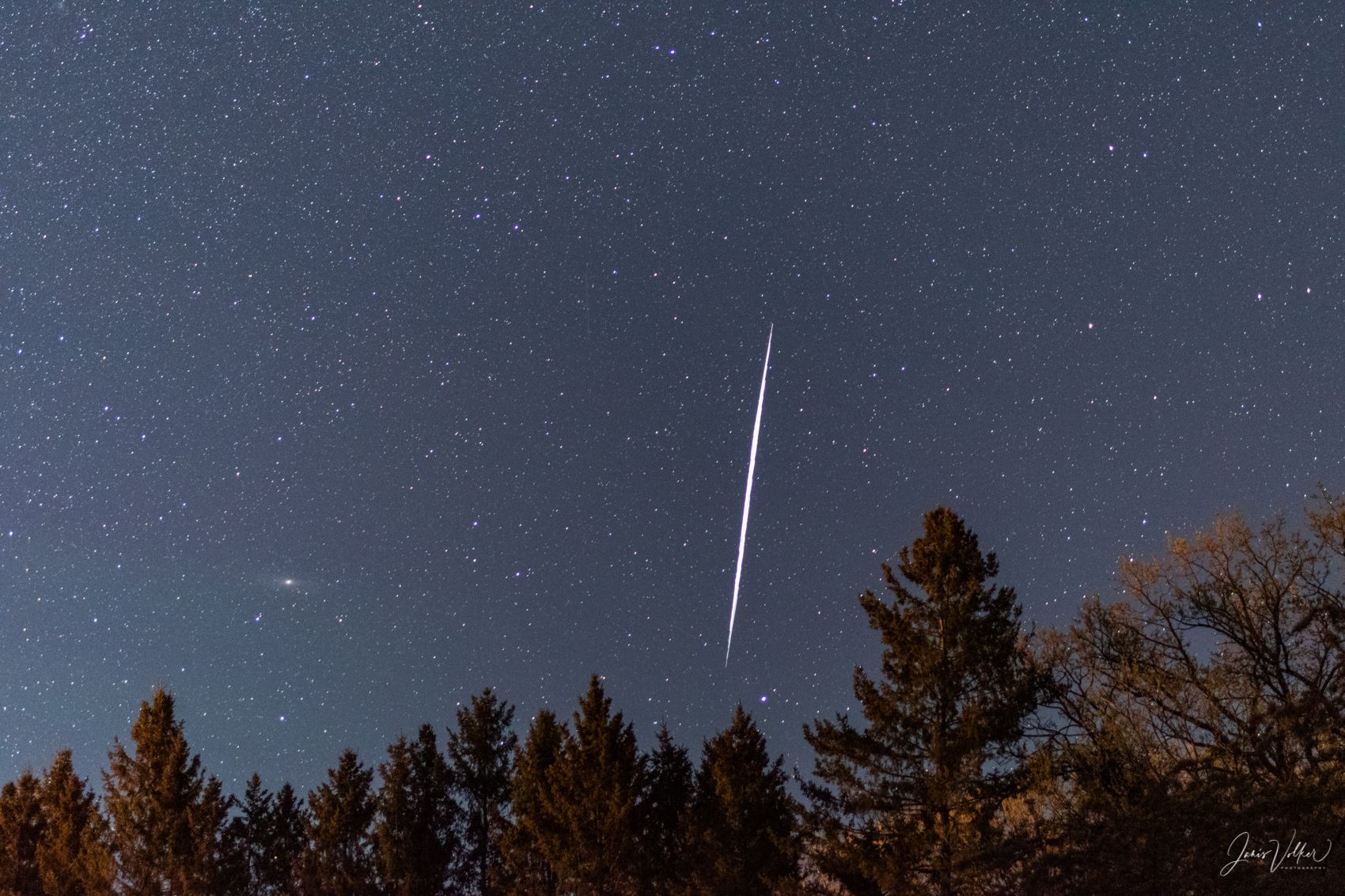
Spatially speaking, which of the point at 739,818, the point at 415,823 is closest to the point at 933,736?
the point at 739,818

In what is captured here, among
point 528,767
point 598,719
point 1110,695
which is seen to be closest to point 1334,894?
point 1110,695

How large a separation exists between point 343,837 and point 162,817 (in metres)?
7.25

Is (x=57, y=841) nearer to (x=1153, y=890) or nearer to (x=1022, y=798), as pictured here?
(x=1022, y=798)

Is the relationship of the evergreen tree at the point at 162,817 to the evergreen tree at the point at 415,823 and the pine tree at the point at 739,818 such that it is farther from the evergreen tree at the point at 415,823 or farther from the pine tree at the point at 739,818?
the pine tree at the point at 739,818

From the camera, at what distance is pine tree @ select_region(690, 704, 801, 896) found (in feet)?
102

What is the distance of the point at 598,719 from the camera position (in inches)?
1336

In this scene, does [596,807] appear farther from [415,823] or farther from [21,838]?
[21,838]

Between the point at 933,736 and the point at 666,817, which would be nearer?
the point at 933,736

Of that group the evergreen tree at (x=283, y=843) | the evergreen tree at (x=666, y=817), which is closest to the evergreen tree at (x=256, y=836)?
the evergreen tree at (x=283, y=843)

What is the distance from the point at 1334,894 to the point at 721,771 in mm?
18551

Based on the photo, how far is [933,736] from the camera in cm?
2458

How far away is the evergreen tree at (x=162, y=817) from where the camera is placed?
122ft

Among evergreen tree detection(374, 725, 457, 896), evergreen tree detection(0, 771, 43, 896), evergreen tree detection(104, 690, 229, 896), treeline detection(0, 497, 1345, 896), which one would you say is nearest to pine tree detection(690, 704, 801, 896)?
treeline detection(0, 497, 1345, 896)

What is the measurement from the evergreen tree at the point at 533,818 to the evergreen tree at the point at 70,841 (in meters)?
16.4
